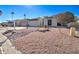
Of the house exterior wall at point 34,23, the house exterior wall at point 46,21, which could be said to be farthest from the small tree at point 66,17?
the house exterior wall at point 34,23

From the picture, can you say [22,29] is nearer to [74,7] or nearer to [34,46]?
[34,46]

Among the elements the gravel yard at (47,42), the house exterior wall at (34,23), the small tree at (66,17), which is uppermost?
the small tree at (66,17)

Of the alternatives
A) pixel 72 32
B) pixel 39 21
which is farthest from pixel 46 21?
pixel 72 32

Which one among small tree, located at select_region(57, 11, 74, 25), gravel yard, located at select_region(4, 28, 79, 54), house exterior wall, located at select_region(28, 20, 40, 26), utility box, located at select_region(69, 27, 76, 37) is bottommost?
gravel yard, located at select_region(4, 28, 79, 54)

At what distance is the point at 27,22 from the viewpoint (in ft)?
10.7

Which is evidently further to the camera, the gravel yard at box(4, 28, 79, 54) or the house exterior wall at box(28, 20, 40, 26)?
the house exterior wall at box(28, 20, 40, 26)

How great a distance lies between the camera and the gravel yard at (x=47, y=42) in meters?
3.13

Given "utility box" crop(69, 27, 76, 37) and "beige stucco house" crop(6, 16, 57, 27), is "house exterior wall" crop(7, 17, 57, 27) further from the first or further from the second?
"utility box" crop(69, 27, 76, 37)

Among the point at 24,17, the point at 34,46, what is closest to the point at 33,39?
the point at 34,46

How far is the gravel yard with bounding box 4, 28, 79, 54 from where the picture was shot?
10.3ft

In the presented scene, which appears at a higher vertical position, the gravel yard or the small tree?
the small tree

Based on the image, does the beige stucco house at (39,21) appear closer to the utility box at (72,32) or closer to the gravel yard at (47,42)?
the gravel yard at (47,42)

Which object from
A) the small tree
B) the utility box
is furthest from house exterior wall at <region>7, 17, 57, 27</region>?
the utility box

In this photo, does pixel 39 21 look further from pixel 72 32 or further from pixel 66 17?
pixel 72 32
